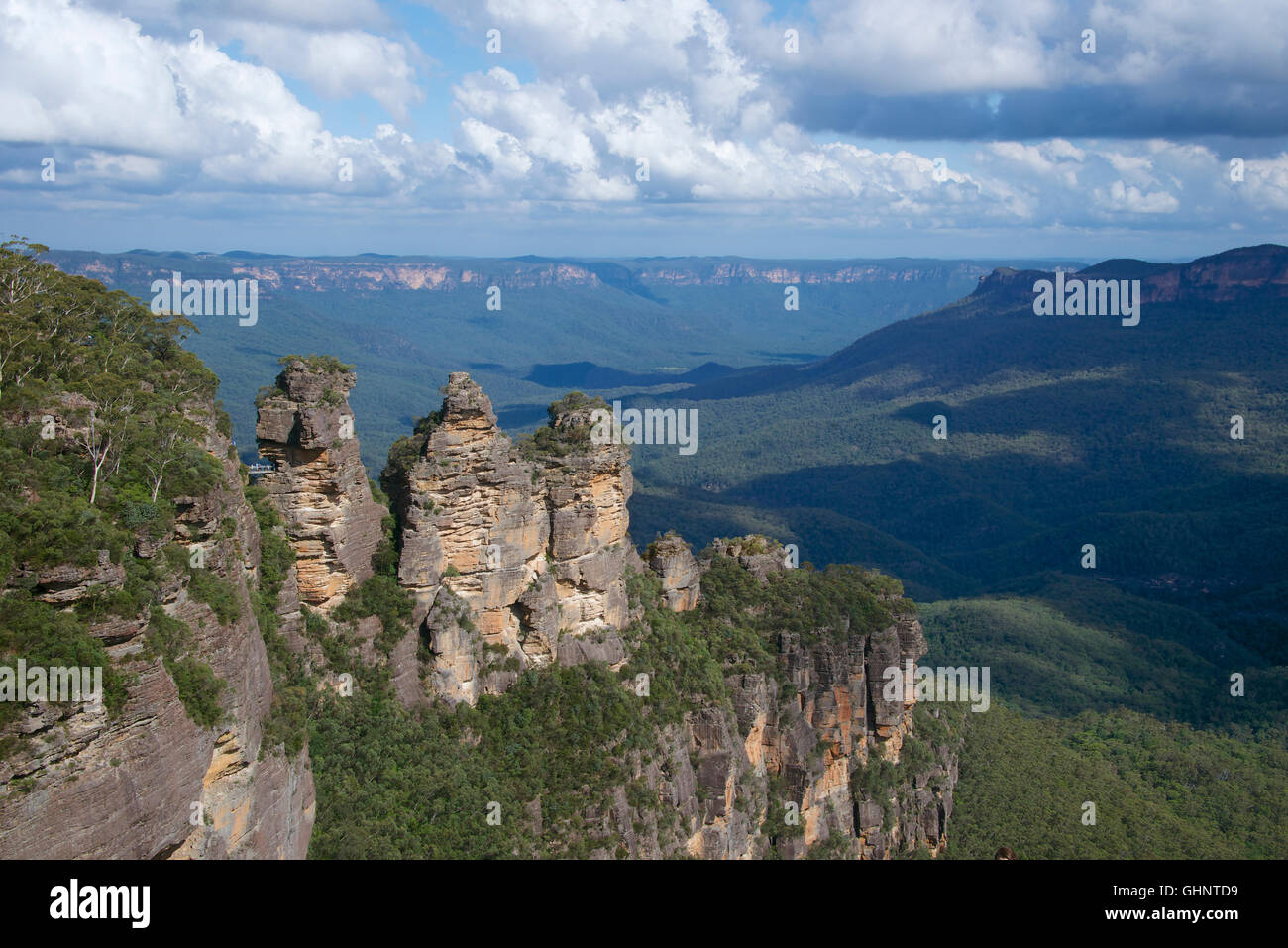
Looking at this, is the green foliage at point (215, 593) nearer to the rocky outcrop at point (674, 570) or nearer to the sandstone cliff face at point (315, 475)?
the sandstone cliff face at point (315, 475)

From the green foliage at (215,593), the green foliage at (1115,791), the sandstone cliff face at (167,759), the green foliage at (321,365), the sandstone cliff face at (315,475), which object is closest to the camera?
the sandstone cliff face at (167,759)

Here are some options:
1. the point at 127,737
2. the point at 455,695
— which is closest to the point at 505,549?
the point at 455,695

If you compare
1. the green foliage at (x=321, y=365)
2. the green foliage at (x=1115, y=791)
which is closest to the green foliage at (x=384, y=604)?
the green foliage at (x=321, y=365)

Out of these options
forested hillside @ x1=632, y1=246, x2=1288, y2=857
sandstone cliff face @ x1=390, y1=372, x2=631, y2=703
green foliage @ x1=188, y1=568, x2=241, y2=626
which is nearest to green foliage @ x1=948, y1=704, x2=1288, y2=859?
forested hillside @ x1=632, y1=246, x2=1288, y2=857

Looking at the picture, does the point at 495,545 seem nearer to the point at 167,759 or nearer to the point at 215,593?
the point at 215,593

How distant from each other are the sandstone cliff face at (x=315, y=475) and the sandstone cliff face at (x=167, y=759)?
434 centimetres

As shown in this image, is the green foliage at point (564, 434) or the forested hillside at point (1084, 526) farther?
the forested hillside at point (1084, 526)

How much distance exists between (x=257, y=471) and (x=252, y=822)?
12.3 meters

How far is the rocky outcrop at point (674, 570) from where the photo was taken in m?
43.2

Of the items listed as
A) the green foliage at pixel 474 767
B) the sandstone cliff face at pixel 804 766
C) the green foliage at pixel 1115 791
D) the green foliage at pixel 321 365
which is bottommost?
the green foliage at pixel 1115 791

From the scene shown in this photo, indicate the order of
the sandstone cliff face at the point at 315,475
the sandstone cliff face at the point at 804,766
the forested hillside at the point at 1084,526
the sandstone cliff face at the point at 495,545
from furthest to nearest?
1. the forested hillside at the point at 1084,526
2. the sandstone cliff face at the point at 804,766
3. the sandstone cliff face at the point at 495,545
4. the sandstone cliff face at the point at 315,475

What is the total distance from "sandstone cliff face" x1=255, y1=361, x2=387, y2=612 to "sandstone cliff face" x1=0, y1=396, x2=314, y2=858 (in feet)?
14.3

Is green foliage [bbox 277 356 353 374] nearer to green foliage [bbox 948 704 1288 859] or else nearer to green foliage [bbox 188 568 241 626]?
green foliage [bbox 188 568 241 626]

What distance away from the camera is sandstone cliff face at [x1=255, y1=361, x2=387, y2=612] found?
97.7ft
